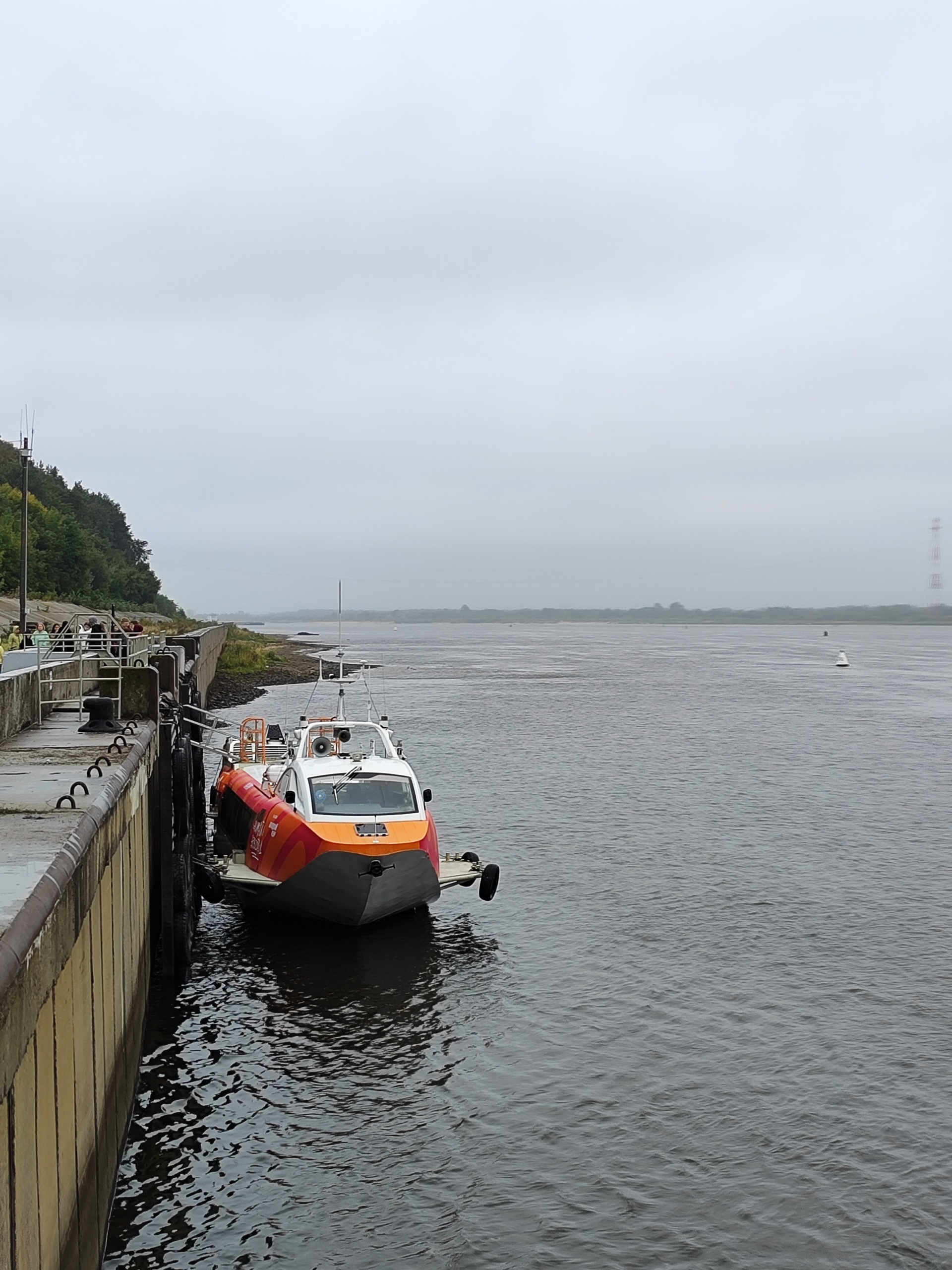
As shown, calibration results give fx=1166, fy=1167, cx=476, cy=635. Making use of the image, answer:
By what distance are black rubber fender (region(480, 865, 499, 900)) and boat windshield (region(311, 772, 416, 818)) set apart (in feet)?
6.62

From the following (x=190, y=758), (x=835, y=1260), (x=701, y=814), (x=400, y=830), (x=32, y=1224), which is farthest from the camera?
(x=701, y=814)

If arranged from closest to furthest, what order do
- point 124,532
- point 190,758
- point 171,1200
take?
1. point 171,1200
2. point 190,758
3. point 124,532

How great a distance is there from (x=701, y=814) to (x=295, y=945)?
50.0ft

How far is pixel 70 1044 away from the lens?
26.6ft

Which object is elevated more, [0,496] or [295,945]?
[0,496]

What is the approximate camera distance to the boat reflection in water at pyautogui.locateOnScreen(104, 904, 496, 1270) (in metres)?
11.1

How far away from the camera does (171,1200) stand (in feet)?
36.9

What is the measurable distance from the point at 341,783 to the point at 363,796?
1.41 ft

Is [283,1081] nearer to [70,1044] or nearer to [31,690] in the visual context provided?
[70,1044]

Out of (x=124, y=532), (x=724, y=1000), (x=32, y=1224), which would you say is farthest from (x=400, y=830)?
(x=124, y=532)

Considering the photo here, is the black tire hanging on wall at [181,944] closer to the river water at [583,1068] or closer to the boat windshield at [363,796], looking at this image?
the river water at [583,1068]

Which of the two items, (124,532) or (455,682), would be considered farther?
(124,532)

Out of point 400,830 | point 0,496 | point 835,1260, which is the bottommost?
point 835,1260

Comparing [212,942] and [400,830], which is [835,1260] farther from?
[212,942]
